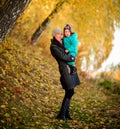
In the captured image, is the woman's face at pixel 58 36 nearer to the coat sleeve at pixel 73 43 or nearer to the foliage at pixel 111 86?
the coat sleeve at pixel 73 43

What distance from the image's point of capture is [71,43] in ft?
20.5

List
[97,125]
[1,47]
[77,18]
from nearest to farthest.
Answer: [97,125], [1,47], [77,18]

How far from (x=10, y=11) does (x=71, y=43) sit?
145 cm

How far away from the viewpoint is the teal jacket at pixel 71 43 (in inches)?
245

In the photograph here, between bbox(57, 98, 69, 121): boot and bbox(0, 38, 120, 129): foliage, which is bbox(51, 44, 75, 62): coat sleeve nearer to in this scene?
bbox(57, 98, 69, 121): boot

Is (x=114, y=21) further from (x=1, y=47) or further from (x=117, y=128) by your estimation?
(x=117, y=128)

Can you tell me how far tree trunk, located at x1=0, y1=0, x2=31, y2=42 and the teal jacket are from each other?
45.7 inches

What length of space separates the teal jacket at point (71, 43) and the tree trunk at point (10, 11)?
1161mm

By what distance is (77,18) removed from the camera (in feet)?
39.7

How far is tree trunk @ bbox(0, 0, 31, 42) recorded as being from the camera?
226 inches

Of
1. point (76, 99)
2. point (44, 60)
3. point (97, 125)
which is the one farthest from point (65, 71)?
point (44, 60)

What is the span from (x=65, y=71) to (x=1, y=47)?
355cm

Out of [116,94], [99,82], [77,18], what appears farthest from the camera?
[99,82]

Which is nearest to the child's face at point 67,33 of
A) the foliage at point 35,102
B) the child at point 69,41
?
the child at point 69,41
